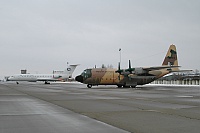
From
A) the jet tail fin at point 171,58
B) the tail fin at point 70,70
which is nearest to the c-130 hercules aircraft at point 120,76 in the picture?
the jet tail fin at point 171,58

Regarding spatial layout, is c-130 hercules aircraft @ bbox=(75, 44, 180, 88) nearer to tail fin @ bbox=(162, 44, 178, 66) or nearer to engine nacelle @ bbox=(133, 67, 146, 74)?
engine nacelle @ bbox=(133, 67, 146, 74)

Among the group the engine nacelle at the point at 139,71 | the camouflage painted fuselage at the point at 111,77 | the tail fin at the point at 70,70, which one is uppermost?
the tail fin at the point at 70,70

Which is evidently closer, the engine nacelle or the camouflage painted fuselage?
the camouflage painted fuselage

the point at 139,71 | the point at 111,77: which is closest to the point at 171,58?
the point at 139,71

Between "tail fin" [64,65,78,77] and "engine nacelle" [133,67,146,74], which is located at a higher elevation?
"tail fin" [64,65,78,77]

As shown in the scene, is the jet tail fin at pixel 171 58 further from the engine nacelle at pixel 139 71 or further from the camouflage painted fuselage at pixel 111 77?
the engine nacelle at pixel 139 71

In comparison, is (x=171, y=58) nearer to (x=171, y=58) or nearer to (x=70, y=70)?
(x=171, y=58)

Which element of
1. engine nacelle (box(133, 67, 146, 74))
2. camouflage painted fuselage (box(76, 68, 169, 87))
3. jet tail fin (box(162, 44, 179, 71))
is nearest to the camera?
camouflage painted fuselage (box(76, 68, 169, 87))

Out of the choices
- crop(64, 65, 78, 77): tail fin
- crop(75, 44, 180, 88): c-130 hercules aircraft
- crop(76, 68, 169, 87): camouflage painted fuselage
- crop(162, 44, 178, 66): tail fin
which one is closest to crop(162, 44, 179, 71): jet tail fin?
crop(162, 44, 178, 66): tail fin

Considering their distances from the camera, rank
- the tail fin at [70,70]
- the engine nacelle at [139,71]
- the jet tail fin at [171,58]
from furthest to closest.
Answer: the tail fin at [70,70]
the jet tail fin at [171,58]
the engine nacelle at [139,71]

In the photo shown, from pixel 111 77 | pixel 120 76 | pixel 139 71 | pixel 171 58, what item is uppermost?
pixel 171 58

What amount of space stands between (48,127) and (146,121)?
3138mm

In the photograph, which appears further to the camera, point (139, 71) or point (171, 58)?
point (171, 58)

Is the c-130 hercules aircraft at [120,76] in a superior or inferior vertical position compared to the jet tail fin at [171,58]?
inferior
